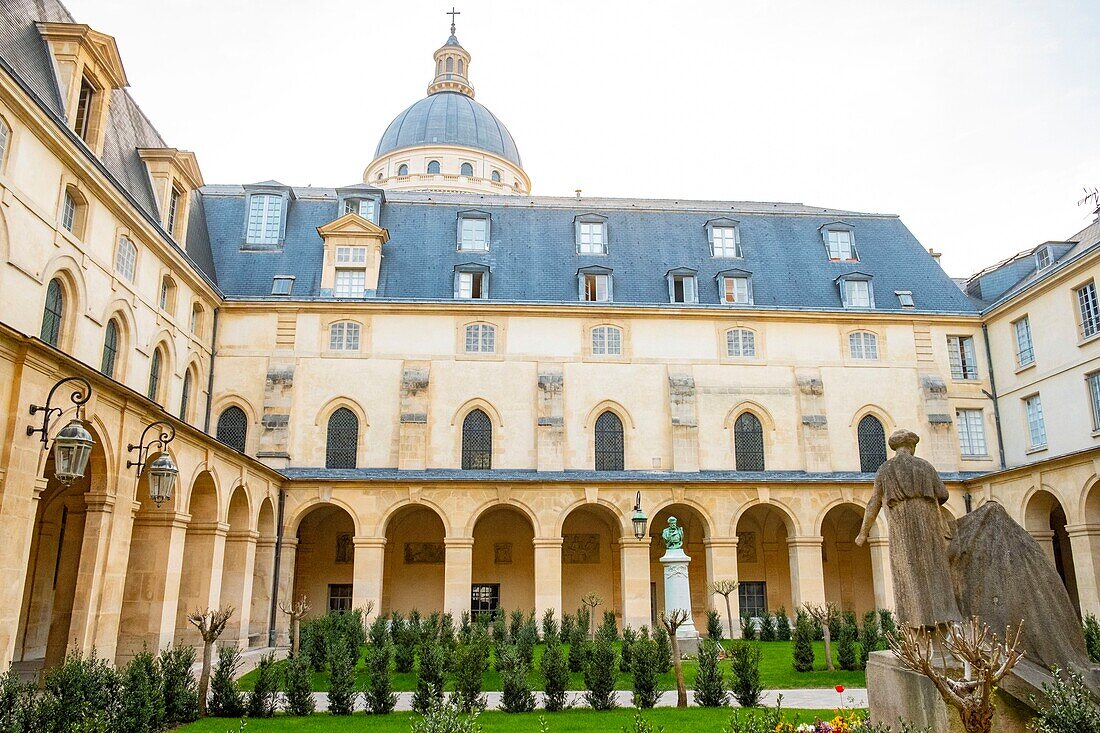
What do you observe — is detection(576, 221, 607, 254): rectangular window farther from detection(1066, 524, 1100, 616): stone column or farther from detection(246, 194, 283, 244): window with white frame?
detection(1066, 524, 1100, 616): stone column

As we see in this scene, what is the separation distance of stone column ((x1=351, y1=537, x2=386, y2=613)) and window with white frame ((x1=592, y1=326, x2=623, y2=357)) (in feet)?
32.8

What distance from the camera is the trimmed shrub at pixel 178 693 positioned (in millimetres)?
11891

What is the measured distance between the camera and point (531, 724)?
12250 millimetres

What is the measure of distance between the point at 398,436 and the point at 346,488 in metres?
2.79

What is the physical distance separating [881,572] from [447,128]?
38.5 m

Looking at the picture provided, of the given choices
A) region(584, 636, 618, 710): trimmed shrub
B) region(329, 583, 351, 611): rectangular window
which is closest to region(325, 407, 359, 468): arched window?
region(329, 583, 351, 611): rectangular window

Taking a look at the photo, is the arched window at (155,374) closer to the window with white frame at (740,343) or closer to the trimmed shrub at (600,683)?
the trimmed shrub at (600,683)

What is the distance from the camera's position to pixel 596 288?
104ft

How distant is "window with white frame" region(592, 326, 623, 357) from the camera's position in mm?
30406

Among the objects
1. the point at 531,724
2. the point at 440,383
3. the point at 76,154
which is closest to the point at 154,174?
the point at 76,154

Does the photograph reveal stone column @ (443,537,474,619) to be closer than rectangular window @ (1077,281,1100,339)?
No

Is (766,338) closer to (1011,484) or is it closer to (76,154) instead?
(1011,484)

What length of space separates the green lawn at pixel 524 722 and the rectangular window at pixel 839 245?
964 inches

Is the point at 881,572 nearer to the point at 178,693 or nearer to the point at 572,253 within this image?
the point at 572,253
